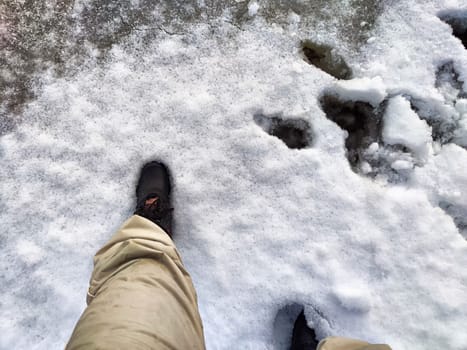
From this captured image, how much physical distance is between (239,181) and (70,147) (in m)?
0.72

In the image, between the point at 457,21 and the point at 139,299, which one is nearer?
the point at 139,299

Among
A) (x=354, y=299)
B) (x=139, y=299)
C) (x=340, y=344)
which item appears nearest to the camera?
(x=139, y=299)

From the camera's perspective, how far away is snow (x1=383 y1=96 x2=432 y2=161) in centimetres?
159

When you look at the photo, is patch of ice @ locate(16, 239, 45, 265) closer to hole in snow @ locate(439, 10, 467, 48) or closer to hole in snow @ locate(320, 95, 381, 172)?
hole in snow @ locate(320, 95, 381, 172)

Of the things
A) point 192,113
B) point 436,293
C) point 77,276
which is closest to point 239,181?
point 192,113

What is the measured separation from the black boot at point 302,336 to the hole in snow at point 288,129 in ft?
2.22

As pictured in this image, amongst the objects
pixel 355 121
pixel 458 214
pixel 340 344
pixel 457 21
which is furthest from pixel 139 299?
pixel 457 21

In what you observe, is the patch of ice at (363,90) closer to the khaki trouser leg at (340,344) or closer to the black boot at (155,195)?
the black boot at (155,195)

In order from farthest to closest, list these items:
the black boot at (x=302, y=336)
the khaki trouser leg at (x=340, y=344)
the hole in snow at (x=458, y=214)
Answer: the hole in snow at (x=458, y=214) → the black boot at (x=302, y=336) → the khaki trouser leg at (x=340, y=344)

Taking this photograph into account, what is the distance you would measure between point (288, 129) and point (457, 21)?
90cm

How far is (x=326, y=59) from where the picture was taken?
174 centimetres

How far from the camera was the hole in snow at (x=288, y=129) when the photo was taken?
165 cm

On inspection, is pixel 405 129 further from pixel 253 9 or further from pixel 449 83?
pixel 253 9

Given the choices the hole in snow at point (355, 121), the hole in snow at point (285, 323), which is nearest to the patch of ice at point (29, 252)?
the hole in snow at point (285, 323)
